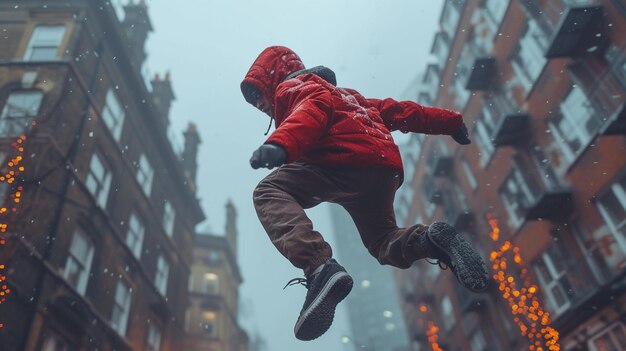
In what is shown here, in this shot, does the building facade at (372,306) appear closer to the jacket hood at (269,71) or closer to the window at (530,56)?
the window at (530,56)

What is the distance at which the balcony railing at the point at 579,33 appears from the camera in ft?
40.0

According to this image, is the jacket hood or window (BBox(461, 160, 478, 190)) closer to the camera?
the jacket hood

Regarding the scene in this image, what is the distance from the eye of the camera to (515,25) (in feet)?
54.9

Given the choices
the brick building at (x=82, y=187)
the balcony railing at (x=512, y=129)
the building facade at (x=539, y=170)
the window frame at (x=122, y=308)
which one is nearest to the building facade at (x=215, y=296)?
the brick building at (x=82, y=187)

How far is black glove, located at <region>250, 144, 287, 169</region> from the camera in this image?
2.53m

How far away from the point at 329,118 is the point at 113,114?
16.6m

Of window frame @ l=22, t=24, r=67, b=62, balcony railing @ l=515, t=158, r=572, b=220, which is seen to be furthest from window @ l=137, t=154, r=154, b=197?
balcony railing @ l=515, t=158, r=572, b=220

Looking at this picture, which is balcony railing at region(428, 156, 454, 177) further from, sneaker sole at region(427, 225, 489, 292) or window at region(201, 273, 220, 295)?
window at region(201, 273, 220, 295)

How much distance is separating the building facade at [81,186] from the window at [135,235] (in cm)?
4

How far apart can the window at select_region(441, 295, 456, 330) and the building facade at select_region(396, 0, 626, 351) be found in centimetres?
18

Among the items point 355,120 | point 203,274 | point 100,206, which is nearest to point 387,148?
point 355,120

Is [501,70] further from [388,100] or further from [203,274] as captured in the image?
[203,274]

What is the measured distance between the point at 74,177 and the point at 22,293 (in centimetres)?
393

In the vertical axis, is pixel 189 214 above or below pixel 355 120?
above
